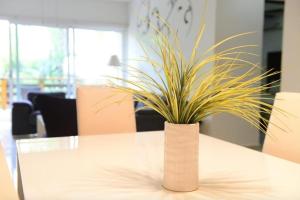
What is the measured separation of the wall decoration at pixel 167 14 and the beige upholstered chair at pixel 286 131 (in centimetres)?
234

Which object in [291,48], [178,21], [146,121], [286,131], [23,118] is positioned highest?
[178,21]

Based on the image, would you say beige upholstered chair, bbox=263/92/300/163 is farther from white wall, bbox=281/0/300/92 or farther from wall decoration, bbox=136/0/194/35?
wall decoration, bbox=136/0/194/35

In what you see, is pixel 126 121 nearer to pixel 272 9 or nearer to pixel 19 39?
pixel 272 9

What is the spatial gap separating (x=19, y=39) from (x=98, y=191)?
22.3 feet

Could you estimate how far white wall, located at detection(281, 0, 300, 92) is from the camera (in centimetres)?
312

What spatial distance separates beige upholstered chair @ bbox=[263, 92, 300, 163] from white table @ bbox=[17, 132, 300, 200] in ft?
0.78

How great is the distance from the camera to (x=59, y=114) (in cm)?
324

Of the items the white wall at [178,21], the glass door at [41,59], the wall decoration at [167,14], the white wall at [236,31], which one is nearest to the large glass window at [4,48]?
the glass door at [41,59]

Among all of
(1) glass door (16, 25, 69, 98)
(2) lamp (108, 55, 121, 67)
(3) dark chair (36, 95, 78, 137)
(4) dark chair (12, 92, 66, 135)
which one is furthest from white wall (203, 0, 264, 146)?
(1) glass door (16, 25, 69, 98)

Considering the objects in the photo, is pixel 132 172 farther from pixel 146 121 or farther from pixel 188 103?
pixel 146 121

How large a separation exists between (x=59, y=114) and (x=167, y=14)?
3018 millimetres

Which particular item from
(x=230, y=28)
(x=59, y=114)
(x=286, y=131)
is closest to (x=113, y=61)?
(x=230, y=28)

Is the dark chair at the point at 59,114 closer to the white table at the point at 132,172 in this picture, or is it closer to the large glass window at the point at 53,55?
the white table at the point at 132,172

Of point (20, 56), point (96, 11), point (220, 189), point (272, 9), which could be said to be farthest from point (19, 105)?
point (220, 189)
